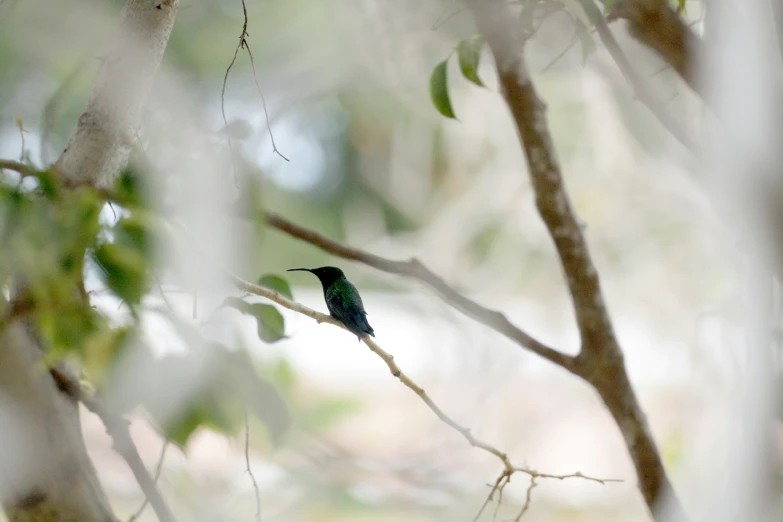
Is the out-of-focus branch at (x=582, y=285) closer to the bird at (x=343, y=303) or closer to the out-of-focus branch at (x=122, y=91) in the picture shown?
the bird at (x=343, y=303)

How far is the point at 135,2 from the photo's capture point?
820 millimetres

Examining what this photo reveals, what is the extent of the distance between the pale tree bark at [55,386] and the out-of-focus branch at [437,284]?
26 centimetres

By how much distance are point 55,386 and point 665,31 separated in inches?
34.1

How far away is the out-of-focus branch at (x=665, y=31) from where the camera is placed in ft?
3.35

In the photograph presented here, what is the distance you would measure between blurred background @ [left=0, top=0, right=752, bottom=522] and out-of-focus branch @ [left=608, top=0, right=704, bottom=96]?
0.27 meters

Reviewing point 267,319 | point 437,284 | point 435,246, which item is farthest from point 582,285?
point 435,246

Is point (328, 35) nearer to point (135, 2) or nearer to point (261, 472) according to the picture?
point (261, 472)

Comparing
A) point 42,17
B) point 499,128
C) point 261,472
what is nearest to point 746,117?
point 42,17

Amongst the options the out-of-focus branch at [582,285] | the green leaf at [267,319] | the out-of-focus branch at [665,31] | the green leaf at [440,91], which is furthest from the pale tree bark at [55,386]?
the out-of-focus branch at [665,31]

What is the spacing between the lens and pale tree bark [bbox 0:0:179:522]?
2.15ft

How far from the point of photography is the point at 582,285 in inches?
41.3

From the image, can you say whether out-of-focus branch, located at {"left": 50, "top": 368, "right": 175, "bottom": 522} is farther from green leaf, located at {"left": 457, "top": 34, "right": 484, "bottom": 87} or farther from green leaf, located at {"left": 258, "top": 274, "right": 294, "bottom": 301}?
green leaf, located at {"left": 457, "top": 34, "right": 484, "bottom": 87}

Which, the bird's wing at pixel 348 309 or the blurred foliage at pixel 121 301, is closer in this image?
the blurred foliage at pixel 121 301

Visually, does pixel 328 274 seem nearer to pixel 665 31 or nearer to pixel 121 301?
pixel 121 301
